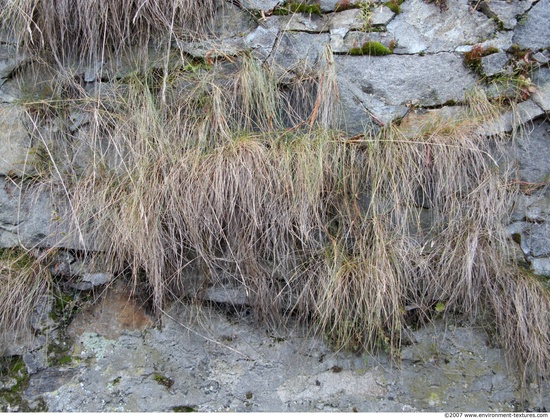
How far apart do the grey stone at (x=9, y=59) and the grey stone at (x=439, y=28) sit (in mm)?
1776

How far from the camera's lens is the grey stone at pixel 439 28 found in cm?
255

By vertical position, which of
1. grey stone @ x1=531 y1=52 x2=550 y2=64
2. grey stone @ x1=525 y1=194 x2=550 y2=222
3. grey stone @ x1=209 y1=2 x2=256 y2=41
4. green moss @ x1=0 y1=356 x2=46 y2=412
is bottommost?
green moss @ x1=0 y1=356 x2=46 y2=412

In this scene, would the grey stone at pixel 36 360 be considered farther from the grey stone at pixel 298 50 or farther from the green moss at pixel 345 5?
the green moss at pixel 345 5

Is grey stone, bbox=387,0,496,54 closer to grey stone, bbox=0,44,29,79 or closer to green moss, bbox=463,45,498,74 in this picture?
green moss, bbox=463,45,498,74

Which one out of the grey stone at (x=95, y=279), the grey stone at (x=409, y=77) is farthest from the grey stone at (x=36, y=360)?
the grey stone at (x=409, y=77)

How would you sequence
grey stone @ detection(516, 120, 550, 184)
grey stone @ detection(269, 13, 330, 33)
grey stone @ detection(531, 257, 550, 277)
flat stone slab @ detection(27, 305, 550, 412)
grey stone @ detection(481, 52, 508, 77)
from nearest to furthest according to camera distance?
flat stone slab @ detection(27, 305, 550, 412), grey stone @ detection(531, 257, 550, 277), grey stone @ detection(516, 120, 550, 184), grey stone @ detection(481, 52, 508, 77), grey stone @ detection(269, 13, 330, 33)

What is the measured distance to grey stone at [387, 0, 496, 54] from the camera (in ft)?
8.36

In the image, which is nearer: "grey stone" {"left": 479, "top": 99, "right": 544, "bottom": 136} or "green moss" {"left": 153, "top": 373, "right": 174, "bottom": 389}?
"green moss" {"left": 153, "top": 373, "right": 174, "bottom": 389}

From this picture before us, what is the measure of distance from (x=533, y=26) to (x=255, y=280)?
69.8 inches

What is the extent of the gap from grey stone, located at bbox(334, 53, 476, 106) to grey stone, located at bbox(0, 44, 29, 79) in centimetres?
151

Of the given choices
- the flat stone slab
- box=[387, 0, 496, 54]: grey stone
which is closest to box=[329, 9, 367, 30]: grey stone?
box=[387, 0, 496, 54]: grey stone

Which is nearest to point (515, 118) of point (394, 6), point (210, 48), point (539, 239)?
point (539, 239)

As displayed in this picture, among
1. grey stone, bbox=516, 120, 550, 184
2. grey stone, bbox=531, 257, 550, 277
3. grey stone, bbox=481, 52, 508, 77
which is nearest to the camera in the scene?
grey stone, bbox=531, 257, 550, 277

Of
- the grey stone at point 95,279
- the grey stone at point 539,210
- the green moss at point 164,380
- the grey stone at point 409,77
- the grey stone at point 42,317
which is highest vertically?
the grey stone at point 409,77
